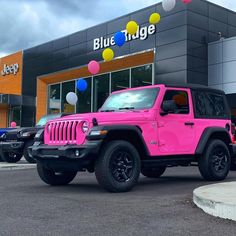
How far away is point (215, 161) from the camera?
31.6 feet

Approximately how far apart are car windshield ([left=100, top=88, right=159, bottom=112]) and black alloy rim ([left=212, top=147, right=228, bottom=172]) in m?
1.90

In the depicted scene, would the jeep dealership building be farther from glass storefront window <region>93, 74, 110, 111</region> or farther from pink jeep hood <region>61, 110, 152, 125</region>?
pink jeep hood <region>61, 110, 152, 125</region>

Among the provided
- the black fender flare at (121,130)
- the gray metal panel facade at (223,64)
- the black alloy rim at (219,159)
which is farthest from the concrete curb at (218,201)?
the gray metal panel facade at (223,64)

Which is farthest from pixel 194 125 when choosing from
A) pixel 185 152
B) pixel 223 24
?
pixel 223 24

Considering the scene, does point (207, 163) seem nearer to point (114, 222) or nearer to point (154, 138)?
point (154, 138)

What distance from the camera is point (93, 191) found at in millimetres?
8156

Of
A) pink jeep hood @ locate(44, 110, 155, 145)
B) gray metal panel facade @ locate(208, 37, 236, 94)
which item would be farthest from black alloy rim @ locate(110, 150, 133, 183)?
gray metal panel facade @ locate(208, 37, 236, 94)

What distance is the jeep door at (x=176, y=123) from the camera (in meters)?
8.63

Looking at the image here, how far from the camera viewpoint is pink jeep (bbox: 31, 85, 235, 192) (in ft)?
25.5

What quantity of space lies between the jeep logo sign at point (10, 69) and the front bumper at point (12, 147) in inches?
743

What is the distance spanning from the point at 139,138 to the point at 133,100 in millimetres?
1130

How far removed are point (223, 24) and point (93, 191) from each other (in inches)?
608

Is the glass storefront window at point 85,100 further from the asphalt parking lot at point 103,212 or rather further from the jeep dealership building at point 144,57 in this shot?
the asphalt parking lot at point 103,212

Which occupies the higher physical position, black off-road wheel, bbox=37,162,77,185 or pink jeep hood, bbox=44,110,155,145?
pink jeep hood, bbox=44,110,155,145
